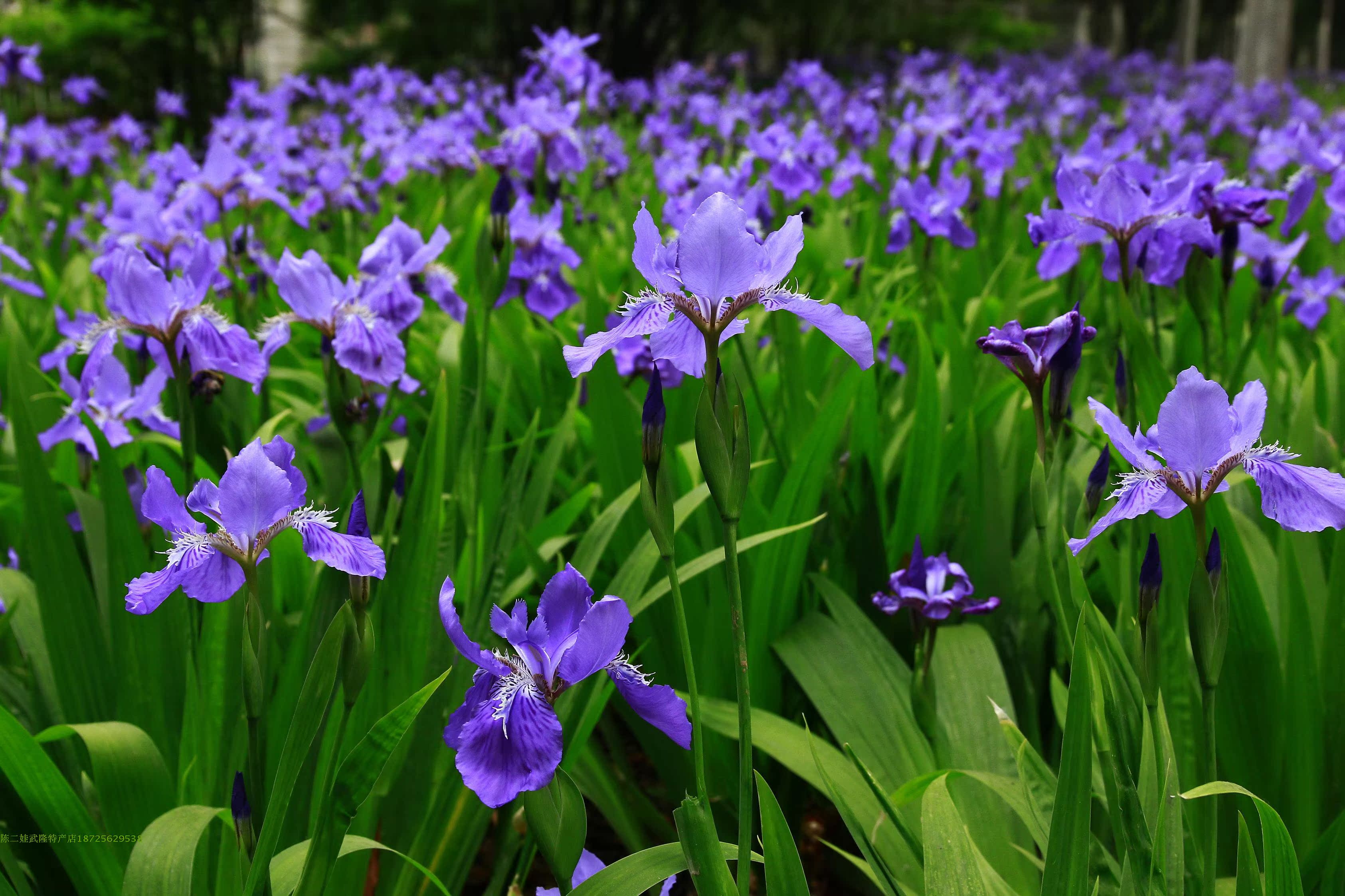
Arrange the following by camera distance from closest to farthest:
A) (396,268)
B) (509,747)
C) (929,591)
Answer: (509,747), (929,591), (396,268)

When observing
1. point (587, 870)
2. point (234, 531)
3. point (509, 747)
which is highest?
point (234, 531)

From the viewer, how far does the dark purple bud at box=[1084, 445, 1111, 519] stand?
1074 millimetres

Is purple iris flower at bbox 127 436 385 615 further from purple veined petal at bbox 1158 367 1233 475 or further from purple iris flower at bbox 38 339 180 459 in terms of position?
purple iris flower at bbox 38 339 180 459

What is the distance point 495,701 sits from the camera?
85 cm

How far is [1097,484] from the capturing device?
1.10 m

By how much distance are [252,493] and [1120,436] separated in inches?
29.3

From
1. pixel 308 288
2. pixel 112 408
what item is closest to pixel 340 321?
pixel 308 288

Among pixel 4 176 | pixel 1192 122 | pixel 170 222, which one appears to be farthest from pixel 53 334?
pixel 1192 122

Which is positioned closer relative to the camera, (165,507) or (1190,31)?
(165,507)

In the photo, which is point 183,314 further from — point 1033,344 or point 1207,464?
point 1207,464

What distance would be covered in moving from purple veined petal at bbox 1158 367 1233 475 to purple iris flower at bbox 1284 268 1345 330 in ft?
6.95

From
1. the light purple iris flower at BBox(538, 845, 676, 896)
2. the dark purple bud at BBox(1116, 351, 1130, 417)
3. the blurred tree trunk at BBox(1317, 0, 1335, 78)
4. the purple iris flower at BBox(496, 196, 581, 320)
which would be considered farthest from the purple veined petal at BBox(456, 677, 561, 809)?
the blurred tree trunk at BBox(1317, 0, 1335, 78)

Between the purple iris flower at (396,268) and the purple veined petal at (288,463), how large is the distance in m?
0.60

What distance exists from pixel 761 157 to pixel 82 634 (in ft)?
8.24
